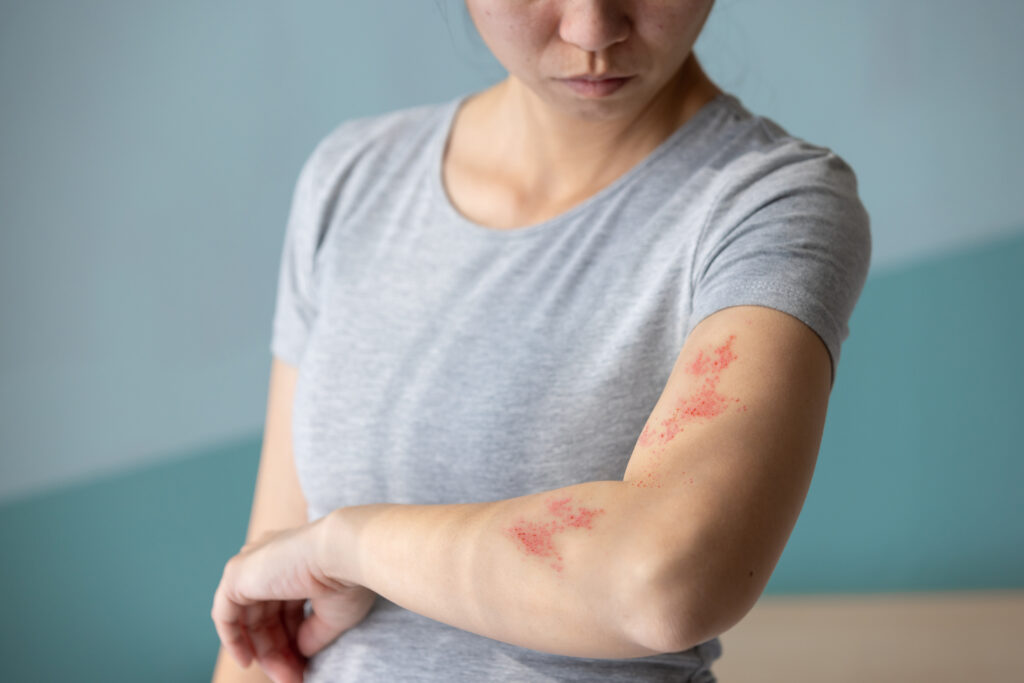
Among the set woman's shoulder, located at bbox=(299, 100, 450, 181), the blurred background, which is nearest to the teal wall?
the blurred background

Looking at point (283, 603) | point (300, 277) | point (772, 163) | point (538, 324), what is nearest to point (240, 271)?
point (300, 277)

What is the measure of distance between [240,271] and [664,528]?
1.45 m

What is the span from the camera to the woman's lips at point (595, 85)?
0.85 m

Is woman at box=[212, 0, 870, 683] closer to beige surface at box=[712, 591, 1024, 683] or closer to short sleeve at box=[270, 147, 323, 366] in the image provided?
short sleeve at box=[270, 147, 323, 366]

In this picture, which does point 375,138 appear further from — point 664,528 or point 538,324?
point 664,528

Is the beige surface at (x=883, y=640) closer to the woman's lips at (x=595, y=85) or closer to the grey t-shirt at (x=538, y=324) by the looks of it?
the grey t-shirt at (x=538, y=324)

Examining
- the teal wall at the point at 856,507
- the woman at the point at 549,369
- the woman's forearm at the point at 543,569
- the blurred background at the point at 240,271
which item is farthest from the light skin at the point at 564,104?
the teal wall at the point at 856,507

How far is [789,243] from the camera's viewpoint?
2.44ft

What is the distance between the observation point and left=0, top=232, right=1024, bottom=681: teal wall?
188 cm

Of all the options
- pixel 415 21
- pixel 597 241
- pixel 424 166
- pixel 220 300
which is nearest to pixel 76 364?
pixel 220 300

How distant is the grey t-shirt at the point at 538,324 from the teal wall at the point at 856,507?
3.42 feet

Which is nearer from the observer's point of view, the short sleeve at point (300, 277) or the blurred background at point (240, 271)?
the short sleeve at point (300, 277)

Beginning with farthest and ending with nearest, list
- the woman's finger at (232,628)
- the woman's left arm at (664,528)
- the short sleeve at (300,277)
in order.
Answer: the short sleeve at (300,277), the woman's finger at (232,628), the woman's left arm at (664,528)

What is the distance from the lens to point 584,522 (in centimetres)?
66
